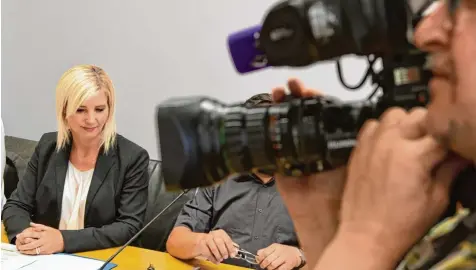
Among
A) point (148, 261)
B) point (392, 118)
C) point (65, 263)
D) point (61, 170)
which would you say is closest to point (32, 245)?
point (65, 263)

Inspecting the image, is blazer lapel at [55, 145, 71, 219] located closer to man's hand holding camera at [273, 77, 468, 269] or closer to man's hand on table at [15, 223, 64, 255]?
man's hand on table at [15, 223, 64, 255]

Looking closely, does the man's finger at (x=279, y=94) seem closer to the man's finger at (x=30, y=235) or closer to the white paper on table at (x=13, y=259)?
the white paper on table at (x=13, y=259)

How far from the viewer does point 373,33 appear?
560mm

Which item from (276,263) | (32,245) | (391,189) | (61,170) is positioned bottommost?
(276,263)

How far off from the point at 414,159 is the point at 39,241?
136 centimetres

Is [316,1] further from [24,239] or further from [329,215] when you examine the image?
[24,239]

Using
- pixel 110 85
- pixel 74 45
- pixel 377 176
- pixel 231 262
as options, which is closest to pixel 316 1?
pixel 377 176

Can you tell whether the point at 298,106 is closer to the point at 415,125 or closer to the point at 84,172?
the point at 415,125

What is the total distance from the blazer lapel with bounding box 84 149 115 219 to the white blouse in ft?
0.08

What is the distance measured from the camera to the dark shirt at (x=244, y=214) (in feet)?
5.76

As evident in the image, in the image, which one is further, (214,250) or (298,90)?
(214,250)

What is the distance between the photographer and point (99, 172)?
2004 mm

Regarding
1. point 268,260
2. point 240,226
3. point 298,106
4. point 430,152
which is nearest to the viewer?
point 430,152

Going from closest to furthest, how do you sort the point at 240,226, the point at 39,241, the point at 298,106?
the point at 298,106 < the point at 39,241 < the point at 240,226
